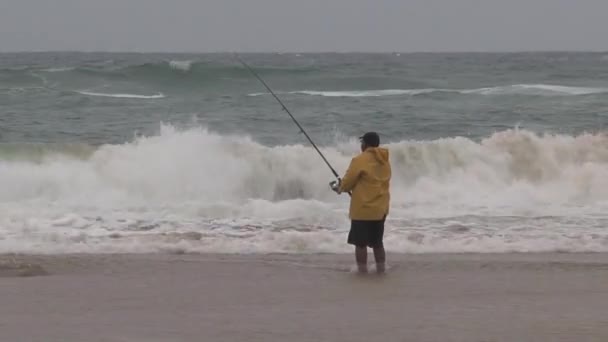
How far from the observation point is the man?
7277 mm

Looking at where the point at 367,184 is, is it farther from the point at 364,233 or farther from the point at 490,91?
the point at 490,91

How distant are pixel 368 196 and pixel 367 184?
0.29 feet

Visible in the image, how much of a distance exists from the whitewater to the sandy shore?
778 mm

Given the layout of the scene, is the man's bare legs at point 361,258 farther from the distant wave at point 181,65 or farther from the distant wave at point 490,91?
the distant wave at point 181,65

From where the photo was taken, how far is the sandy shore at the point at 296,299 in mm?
5395

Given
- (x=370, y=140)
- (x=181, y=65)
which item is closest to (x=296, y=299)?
(x=370, y=140)

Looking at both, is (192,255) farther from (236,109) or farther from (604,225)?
(236,109)

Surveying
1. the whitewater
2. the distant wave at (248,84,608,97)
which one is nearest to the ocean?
the whitewater

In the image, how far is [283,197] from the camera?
12.8m

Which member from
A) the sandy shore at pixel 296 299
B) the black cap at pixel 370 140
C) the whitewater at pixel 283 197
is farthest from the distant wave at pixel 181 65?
the black cap at pixel 370 140

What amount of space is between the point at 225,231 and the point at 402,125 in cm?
1048

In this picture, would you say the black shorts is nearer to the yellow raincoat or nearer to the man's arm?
the yellow raincoat

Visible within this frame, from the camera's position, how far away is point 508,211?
439 inches

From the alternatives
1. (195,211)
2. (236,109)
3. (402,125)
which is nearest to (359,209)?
(195,211)
